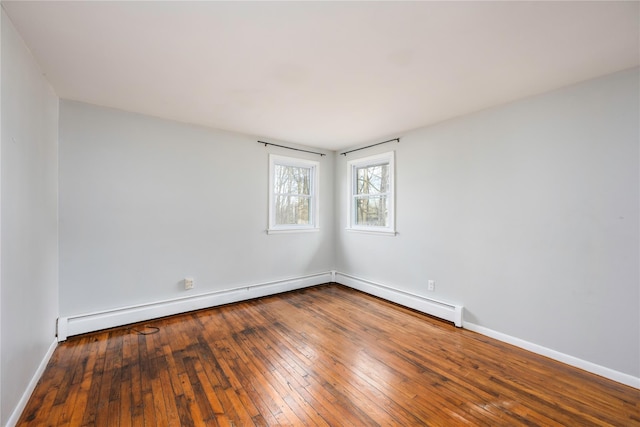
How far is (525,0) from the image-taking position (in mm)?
1423

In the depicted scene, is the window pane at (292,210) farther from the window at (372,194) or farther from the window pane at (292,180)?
the window at (372,194)

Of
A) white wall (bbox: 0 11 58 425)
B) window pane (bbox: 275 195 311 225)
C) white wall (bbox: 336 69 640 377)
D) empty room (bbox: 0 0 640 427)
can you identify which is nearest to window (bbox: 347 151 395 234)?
empty room (bbox: 0 0 640 427)

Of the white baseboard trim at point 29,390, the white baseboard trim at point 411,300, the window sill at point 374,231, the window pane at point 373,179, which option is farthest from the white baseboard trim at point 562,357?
the white baseboard trim at point 29,390

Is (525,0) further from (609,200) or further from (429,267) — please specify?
(429,267)

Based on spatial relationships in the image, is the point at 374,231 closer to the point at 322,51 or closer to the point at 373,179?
the point at 373,179

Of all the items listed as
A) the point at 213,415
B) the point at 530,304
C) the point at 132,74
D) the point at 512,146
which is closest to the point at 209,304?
A: the point at 213,415

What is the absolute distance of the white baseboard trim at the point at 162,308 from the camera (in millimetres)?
2711

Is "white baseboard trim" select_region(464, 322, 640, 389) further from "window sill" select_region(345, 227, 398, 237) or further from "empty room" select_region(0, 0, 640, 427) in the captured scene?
"window sill" select_region(345, 227, 398, 237)

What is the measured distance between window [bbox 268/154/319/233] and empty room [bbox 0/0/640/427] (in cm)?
26

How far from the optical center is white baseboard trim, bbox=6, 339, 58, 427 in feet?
5.17

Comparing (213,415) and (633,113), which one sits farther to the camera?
(633,113)

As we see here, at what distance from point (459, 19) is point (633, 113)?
168 cm

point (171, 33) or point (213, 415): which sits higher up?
point (171, 33)

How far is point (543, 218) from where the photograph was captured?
8.11 feet
